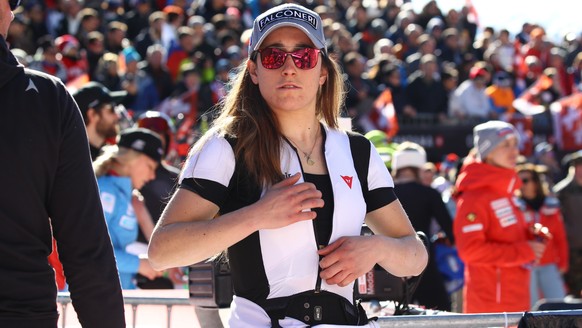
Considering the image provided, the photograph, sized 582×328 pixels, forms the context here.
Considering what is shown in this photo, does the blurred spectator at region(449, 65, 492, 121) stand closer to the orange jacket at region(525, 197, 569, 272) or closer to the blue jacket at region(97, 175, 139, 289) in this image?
the orange jacket at region(525, 197, 569, 272)

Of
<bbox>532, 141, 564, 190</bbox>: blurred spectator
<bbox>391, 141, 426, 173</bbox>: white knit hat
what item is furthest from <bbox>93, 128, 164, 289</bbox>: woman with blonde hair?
<bbox>532, 141, 564, 190</bbox>: blurred spectator

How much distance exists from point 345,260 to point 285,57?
0.68 m

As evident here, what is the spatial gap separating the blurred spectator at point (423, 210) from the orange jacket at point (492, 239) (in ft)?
2.66

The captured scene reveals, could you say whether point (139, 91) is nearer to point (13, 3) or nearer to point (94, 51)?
point (94, 51)

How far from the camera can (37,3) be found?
1731cm

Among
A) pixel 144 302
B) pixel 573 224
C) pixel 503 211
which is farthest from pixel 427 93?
pixel 144 302

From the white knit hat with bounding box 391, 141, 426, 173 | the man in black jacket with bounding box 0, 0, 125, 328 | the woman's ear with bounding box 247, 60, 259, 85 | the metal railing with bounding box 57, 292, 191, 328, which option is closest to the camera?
the man in black jacket with bounding box 0, 0, 125, 328

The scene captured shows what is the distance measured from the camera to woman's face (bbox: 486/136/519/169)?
7195mm

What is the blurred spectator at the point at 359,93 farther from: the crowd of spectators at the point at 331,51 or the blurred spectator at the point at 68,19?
the blurred spectator at the point at 68,19

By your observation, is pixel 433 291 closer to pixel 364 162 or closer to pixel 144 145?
pixel 144 145

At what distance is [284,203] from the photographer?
3025 millimetres

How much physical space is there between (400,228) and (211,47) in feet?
43.8

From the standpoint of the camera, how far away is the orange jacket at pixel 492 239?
7.04 metres

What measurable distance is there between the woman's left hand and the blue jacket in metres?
3.30
